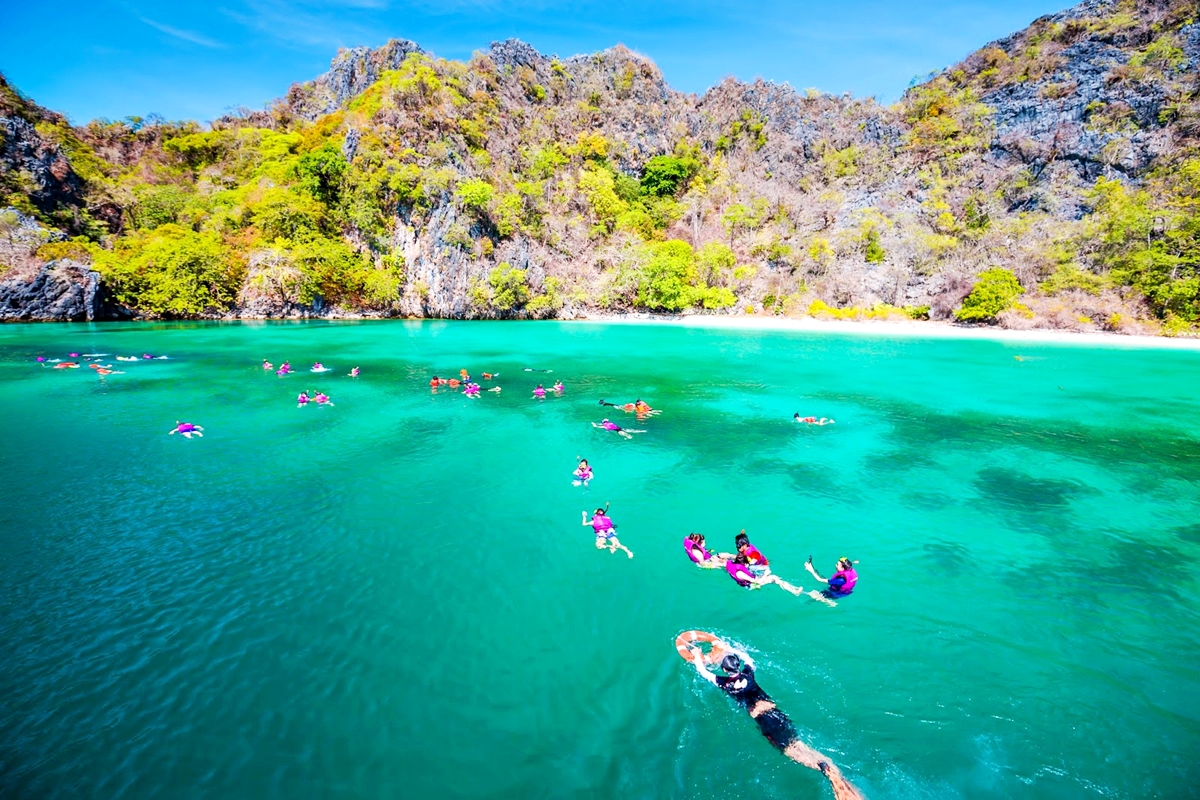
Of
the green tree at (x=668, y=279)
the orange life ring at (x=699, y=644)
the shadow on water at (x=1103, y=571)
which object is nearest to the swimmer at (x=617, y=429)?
the orange life ring at (x=699, y=644)

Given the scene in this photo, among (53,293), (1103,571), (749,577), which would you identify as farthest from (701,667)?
(53,293)

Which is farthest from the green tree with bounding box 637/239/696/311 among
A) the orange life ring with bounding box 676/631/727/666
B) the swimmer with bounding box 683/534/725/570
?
the orange life ring with bounding box 676/631/727/666

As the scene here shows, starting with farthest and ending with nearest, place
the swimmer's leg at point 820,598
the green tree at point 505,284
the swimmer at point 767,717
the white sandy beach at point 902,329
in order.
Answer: the green tree at point 505,284, the white sandy beach at point 902,329, the swimmer's leg at point 820,598, the swimmer at point 767,717

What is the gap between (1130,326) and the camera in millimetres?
62875

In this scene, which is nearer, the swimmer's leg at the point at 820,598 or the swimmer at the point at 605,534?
the swimmer's leg at the point at 820,598

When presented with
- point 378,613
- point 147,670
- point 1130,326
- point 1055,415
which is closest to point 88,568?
point 147,670

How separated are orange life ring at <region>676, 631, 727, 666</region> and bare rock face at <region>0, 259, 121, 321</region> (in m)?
92.6

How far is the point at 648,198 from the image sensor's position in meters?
107

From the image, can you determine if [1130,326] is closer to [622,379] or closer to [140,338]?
[622,379]

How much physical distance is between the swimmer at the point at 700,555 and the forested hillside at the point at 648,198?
71.8 metres

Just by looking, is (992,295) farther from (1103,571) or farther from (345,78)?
(345,78)

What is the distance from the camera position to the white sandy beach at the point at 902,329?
193 ft

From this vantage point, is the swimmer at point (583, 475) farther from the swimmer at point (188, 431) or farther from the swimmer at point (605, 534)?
the swimmer at point (188, 431)

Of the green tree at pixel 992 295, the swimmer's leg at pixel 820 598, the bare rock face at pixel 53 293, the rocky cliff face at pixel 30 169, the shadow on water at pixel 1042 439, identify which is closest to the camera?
the swimmer's leg at pixel 820 598
